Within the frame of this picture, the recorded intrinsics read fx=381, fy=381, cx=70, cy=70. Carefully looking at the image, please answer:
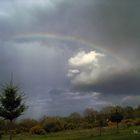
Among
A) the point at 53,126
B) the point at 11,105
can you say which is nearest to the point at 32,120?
the point at 53,126

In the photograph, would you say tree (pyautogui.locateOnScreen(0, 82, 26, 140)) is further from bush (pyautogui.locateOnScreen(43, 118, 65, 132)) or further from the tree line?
bush (pyautogui.locateOnScreen(43, 118, 65, 132))

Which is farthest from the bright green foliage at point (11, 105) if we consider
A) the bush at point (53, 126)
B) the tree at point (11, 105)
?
the bush at point (53, 126)

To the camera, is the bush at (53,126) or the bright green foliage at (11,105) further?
the bush at (53,126)

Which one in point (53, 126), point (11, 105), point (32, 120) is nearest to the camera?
point (11, 105)

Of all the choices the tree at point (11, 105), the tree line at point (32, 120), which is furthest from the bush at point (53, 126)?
the tree at point (11, 105)

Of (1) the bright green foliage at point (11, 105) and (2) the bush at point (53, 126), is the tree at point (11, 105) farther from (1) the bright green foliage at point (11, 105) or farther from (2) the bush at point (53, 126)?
(2) the bush at point (53, 126)

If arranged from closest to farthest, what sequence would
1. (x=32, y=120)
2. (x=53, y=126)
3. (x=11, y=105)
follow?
(x=11, y=105) < (x=53, y=126) < (x=32, y=120)

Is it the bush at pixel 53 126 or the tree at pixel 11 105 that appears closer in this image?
the tree at pixel 11 105

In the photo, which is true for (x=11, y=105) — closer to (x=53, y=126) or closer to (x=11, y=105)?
(x=11, y=105)

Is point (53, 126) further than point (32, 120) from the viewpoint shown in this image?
No

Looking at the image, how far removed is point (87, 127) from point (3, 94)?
57.9 metres

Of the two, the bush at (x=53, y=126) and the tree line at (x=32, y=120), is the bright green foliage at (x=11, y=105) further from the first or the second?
the bush at (x=53, y=126)

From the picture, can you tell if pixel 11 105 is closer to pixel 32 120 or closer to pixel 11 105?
pixel 11 105

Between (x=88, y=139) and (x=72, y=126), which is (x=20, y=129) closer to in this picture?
(x=72, y=126)
